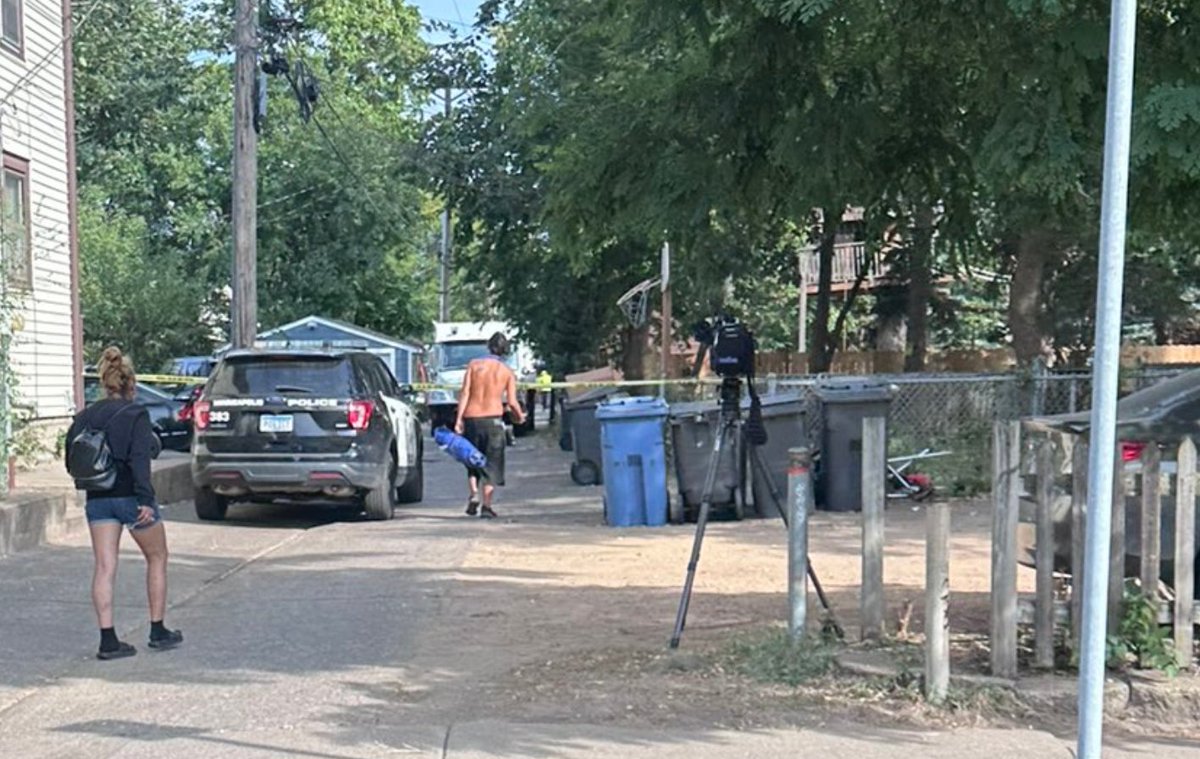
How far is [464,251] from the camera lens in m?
31.3

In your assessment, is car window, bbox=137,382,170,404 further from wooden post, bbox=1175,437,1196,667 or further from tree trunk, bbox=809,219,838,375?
Answer: wooden post, bbox=1175,437,1196,667

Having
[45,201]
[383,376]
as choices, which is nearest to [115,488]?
[383,376]

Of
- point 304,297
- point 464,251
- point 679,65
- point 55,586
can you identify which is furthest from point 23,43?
point 304,297

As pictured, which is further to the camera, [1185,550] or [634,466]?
[634,466]

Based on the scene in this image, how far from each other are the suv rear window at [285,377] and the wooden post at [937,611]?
7.64 meters

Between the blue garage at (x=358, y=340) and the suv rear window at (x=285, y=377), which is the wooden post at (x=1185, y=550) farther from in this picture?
the blue garage at (x=358, y=340)

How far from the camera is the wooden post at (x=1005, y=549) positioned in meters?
6.02

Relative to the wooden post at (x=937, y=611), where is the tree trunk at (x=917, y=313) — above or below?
above

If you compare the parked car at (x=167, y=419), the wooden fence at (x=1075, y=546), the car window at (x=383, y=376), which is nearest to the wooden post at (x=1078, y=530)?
the wooden fence at (x=1075, y=546)

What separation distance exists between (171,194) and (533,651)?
33848 millimetres

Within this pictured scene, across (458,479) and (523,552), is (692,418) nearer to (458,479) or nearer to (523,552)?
(523,552)

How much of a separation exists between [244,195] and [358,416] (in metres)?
6.15

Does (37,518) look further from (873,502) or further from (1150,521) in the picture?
(1150,521)

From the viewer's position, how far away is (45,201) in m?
16.6
